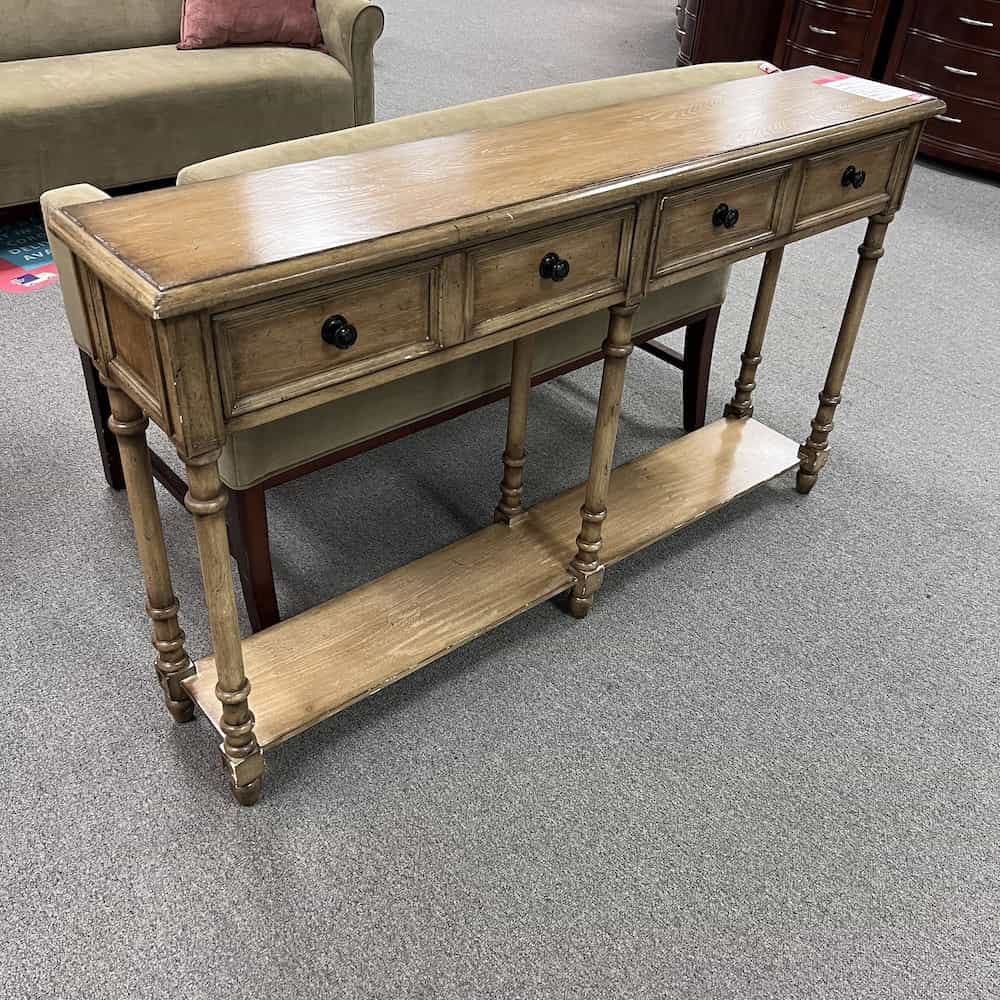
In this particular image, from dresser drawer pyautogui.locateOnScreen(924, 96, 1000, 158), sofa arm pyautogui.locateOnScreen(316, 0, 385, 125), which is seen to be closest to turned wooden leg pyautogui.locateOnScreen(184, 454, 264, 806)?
sofa arm pyautogui.locateOnScreen(316, 0, 385, 125)

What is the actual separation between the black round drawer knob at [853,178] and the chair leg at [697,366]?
52 cm

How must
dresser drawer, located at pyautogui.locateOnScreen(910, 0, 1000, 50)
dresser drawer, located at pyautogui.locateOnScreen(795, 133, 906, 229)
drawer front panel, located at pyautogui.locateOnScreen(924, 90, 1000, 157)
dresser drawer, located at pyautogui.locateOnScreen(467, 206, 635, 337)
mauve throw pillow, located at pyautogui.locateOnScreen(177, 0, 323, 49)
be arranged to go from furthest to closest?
drawer front panel, located at pyautogui.locateOnScreen(924, 90, 1000, 157)
dresser drawer, located at pyautogui.locateOnScreen(910, 0, 1000, 50)
mauve throw pillow, located at pyautogui.locateOnScreen(177, 0, 323, 49)
dresser drawer, located at pyautogui.locateOnScreen(795, 133, 906, 229)
dresser drawer, located at pyautogui.locateOnScreen(467, 206, 635, 337)

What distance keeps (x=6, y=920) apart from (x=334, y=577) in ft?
2.74

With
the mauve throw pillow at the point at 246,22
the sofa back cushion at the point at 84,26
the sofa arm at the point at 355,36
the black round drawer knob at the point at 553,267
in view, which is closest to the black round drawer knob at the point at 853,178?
the black round drawer knob at the point at 553,267

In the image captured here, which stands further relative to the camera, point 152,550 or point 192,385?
point 152,550

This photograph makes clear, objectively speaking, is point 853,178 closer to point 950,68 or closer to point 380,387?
point 380,387

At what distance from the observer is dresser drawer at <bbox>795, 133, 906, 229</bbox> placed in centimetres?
177

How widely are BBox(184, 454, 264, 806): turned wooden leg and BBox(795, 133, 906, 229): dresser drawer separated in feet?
3.70

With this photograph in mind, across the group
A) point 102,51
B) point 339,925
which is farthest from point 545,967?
point 102,51

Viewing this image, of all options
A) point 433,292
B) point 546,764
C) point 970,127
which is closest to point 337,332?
point 433,292

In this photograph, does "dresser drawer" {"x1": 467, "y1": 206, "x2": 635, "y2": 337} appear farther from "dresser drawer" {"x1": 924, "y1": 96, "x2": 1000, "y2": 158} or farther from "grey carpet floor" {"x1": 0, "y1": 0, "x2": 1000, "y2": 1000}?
"dresser drawer" {"x1": 924, "y1": 96, "x2": 1000, "y2": 158}

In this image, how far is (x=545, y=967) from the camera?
1373mm

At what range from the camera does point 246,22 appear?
3.62 metres

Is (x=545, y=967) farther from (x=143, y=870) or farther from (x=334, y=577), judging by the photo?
(x=334, y=577)
